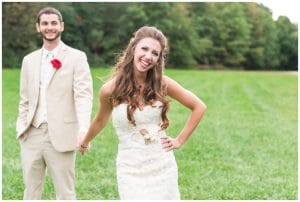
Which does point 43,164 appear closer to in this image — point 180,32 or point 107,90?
point 107,90

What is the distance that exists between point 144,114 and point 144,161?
0.99 feet

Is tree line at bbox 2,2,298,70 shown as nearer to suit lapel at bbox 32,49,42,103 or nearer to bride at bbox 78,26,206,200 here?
suit lapel at bbox 32,49,42,103

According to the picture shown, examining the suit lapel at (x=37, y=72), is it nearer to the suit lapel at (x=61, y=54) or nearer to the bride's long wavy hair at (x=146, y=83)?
the suit lapel at (x=61, y=54)

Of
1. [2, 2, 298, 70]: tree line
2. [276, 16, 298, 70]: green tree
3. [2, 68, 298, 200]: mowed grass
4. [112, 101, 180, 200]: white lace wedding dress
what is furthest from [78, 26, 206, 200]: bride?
[276, 16, 298, 70]: green tree

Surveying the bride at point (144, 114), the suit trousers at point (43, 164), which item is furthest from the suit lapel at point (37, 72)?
the bride at point (144, 114)

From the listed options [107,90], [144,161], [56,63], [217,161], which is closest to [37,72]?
[56,63]

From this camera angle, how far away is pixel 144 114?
13.2 ft

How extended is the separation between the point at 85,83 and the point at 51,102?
0.93ft

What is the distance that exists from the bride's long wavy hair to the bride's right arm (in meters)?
0.05

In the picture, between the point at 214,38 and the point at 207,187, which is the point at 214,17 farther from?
the point at 207,187

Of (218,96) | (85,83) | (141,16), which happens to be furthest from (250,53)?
(85,83)

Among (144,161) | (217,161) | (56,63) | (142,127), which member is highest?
(56,63)

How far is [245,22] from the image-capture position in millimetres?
61781

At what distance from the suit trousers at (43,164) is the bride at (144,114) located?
762 millimetres
